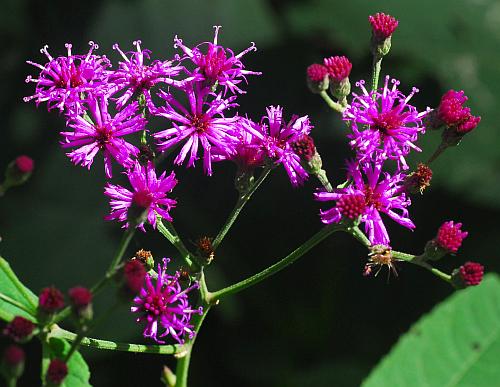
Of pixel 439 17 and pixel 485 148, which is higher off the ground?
pixel 439 17

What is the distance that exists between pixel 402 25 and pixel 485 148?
123cm

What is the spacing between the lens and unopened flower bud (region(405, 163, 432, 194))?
9.41 feet

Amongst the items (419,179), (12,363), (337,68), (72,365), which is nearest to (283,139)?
(337,68)

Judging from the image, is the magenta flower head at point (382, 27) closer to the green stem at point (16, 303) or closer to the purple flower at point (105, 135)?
the purple flower at point (105, 135)

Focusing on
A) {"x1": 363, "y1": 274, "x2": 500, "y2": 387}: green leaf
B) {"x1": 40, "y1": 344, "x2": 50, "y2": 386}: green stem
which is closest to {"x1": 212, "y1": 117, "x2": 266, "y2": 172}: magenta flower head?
{"x1": 40, "y1": 344, "x2": 50, "y2": 386}: green stem

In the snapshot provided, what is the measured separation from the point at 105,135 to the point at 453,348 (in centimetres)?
181

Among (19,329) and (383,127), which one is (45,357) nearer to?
(19,329)

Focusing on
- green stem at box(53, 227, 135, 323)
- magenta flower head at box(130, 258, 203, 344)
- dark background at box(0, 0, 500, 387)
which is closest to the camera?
green stem at box(53, 227, 135, 323)

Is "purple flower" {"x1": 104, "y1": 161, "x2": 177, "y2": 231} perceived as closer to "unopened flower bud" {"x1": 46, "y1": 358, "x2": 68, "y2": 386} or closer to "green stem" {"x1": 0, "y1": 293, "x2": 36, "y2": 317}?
"green stem" {"x1": 0, "y1": 293, "x2": 36, "y2": 317}

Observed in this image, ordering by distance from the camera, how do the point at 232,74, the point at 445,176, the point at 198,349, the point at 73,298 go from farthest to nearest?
the point at 445,176
the point at 198,349
the point at 232,74
the point at 73,298

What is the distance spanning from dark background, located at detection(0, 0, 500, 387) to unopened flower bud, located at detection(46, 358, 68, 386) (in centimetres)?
326

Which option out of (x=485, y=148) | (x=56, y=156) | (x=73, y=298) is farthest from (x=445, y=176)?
(x=73, y=298)

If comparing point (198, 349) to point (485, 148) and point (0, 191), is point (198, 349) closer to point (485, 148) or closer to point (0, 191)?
point (485, 148)

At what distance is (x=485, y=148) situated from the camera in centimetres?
659
